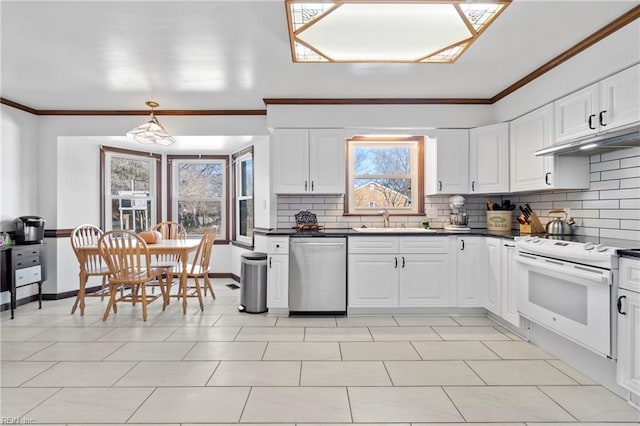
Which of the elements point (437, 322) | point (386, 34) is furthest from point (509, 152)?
point (386, 34)

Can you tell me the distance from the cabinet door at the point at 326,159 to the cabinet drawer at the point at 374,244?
650 mm

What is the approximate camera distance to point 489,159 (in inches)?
153

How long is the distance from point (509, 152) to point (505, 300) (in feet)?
4.97

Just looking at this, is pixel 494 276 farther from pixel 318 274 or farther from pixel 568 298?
pixel 318 274

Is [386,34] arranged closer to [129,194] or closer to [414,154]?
[414,154]

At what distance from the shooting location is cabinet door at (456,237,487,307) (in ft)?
12.5

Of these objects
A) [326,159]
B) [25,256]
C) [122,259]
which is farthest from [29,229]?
[326,159]

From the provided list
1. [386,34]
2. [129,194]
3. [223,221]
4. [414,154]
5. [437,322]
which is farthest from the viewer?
[223,221]

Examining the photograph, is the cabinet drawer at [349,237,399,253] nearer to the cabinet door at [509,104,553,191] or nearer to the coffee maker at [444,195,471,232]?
the coffee maker at [444,195,471,232]

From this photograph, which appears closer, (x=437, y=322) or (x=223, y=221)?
(x=437, y=322)

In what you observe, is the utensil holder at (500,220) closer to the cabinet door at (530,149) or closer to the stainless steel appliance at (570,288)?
the cabinet door at (530,149)

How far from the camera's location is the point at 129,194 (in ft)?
17.7

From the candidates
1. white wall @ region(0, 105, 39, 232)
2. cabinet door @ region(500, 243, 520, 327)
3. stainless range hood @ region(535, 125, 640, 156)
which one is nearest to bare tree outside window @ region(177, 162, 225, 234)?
white wall @ region(0, 105, 39, 232)

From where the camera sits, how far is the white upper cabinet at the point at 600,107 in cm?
233
